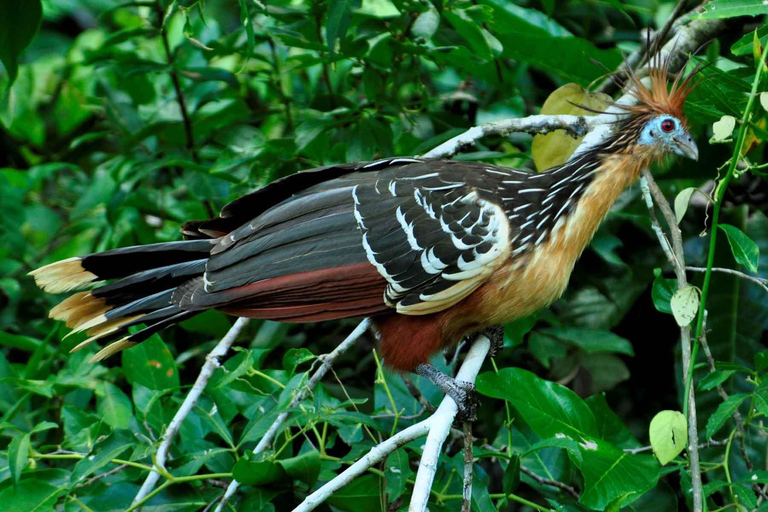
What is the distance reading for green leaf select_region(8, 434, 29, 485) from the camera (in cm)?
219

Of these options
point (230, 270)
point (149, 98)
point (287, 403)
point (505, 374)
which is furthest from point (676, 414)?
point (149, 98)

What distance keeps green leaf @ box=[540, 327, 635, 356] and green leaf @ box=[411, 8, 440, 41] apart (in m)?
1.19

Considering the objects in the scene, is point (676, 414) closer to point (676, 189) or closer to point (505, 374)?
point (505, 374)

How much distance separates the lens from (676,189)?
139 inches

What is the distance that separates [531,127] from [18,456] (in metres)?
1.77

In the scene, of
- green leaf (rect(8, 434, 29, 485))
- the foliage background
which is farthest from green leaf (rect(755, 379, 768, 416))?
green leaf (rect(8, 434, 29, 485))

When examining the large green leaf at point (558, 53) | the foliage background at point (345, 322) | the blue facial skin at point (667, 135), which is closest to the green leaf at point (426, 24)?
the foliage background at point (345, 322)

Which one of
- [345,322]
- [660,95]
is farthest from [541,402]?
[345,322]

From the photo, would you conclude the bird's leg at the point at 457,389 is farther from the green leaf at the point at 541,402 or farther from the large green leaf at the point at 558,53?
the large green leaf at the point at 558,53

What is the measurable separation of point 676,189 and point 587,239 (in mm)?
1164

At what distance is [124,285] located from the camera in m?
2.62

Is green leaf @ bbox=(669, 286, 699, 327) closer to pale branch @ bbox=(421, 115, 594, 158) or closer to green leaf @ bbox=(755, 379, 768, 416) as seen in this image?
green leaf @ bbox=(755, 379, 768, 416)

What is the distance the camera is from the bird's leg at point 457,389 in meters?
2.39

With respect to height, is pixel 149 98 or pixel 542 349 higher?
pixel 149 98
